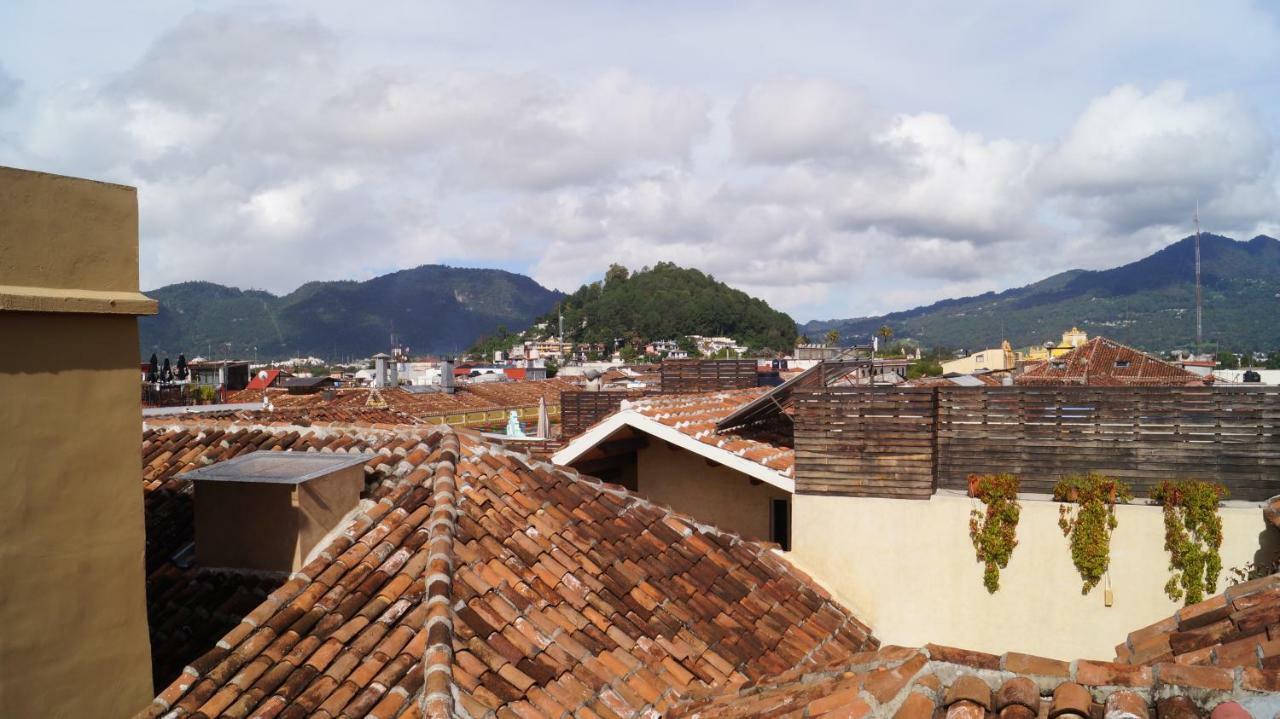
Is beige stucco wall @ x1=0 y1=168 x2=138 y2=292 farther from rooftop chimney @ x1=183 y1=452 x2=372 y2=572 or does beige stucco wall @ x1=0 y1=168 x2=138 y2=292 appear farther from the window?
the window

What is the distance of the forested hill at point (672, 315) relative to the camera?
530 ft

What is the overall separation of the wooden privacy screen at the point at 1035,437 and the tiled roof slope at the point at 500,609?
4.83 ft

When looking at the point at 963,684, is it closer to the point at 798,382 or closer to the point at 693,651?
the point at 693,651

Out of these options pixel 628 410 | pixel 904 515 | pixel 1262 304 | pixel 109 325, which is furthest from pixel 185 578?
pixel 1262 304

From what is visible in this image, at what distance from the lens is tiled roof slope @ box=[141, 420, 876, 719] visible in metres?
5.52

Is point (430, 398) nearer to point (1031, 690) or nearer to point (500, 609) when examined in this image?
point (500, 609)

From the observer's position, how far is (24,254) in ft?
14.0

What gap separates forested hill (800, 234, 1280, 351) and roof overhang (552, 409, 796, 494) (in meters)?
79.6

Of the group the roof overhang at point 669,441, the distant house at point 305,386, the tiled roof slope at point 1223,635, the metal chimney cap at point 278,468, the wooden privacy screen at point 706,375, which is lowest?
the distant house at point 305,386

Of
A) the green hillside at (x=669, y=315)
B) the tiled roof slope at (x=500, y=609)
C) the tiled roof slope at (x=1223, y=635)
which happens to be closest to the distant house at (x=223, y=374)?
the tiled roof slope at (x=500, y=609)

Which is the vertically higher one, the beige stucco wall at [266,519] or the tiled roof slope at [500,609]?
the beige stucco wall at [266,519]

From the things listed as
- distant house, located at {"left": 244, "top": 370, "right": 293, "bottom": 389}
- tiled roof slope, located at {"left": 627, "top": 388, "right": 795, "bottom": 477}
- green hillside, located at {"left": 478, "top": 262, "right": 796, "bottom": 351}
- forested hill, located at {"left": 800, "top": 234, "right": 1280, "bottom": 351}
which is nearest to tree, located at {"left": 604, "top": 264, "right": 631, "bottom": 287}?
green hillside, located at {"left": 478, "top": 262, "right": 796, "bottom": 351}

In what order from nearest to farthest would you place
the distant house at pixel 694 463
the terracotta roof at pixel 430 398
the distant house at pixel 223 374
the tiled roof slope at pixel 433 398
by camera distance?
the distant house at pixel 694 463
the terracotta roof at pixel 430 398
the tiled roof slope at pixel 433 398
the distant house at pixel 223 374

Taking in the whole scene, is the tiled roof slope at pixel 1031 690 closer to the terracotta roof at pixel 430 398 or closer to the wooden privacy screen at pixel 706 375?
the wooden privacy screen at pixel 706 375
